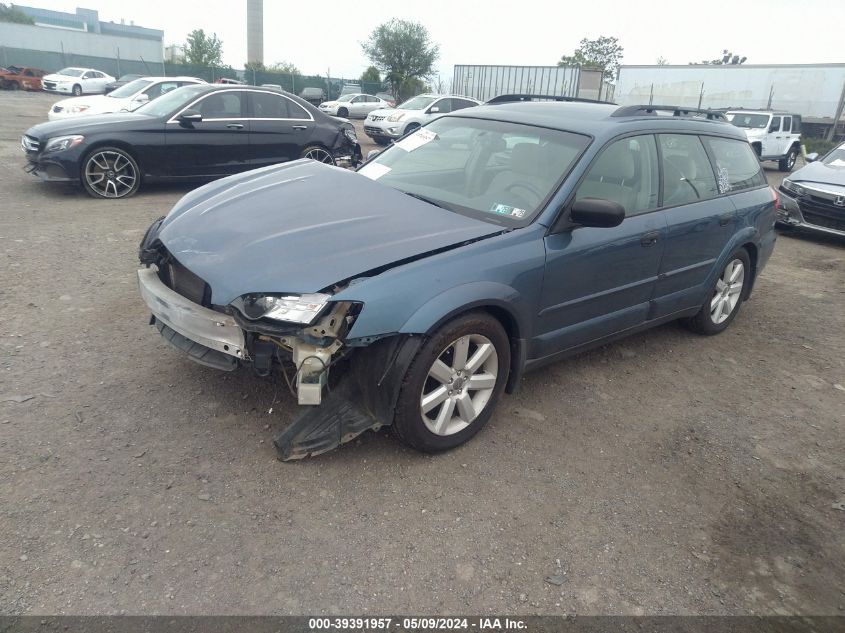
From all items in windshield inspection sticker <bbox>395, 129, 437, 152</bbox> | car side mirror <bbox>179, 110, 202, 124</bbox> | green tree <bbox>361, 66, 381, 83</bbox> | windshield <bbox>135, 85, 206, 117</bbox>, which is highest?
green tree <bbox>361, 66, 381, 83</bbox>

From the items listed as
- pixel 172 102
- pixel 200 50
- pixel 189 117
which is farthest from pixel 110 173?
pixel 200 50

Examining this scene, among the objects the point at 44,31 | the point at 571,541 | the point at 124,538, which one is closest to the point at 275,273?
the point at 124,538

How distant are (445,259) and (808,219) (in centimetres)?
822

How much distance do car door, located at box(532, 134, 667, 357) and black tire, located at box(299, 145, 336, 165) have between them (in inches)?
259

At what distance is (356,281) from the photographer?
2811mm

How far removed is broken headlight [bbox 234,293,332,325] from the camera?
2.74 meters

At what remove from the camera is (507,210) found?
3.51 meters

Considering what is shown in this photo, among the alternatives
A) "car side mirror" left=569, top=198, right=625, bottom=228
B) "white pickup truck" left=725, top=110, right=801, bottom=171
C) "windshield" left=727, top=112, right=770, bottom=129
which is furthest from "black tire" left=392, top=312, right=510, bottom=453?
"windshield" left=727, top=112, right=770, bottom=129

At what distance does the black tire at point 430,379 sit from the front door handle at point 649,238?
4.14ft

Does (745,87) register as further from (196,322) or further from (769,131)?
(196,322)

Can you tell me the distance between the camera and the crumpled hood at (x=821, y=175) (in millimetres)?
8836

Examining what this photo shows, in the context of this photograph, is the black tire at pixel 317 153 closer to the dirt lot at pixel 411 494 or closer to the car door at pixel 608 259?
the dirt lot at pixel 411 494

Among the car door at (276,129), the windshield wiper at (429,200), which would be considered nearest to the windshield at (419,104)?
the car door at (276,129)

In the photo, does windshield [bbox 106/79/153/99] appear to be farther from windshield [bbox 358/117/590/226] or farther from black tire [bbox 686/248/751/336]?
black tire [bbox 686/248/751/336]
